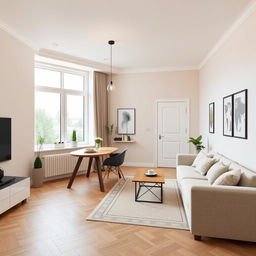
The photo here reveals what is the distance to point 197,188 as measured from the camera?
229 centimetres

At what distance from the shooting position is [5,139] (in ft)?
11.6

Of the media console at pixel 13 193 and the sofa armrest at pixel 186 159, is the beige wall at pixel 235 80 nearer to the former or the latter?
the sofa armrest at pixel 186 159

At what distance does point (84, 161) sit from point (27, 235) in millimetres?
3131

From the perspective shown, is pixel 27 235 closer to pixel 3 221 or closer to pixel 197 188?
pixel 3 221

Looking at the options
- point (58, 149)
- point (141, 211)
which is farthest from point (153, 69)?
point (141, 211)

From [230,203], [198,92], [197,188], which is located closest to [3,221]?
[197,188]

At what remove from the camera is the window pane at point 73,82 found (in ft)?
18.7

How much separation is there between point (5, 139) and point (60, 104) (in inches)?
86.3

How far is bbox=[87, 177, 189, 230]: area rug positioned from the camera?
2.83 m

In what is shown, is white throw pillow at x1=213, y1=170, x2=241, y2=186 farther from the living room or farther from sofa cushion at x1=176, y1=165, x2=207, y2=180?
sofa cushion at x1=176, y1=165, x2=207, y2=180

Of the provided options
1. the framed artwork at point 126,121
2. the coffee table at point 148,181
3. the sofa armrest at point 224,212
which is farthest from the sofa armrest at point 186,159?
the sofa armrest at point 224,212

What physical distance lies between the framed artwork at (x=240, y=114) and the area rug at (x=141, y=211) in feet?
4.91

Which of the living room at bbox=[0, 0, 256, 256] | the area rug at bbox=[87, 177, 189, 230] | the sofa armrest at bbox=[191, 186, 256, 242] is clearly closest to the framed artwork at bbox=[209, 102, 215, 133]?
the living room at bbox=[0, 0, 256, 256]

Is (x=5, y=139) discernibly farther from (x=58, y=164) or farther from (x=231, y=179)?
(x=231, y=179)
